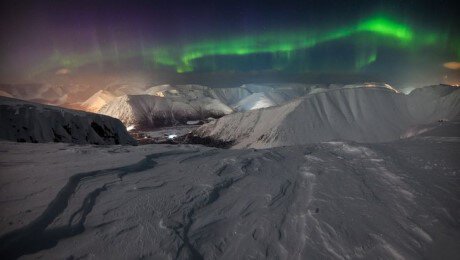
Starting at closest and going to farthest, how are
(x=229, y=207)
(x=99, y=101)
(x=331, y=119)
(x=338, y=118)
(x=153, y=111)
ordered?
(x=229, y=207), (x=331, y=119), (x=338, y=118), (x=153, y=111), (x=99, y=101)

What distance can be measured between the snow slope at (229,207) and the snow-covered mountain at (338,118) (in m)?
35.6

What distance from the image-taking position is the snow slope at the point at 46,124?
82.8 ft

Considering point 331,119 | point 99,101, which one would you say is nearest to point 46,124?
point 331,119

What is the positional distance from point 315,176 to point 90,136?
1243 inches

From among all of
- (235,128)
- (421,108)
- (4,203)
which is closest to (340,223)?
(4,203)

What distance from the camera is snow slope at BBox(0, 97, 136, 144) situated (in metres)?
25.2

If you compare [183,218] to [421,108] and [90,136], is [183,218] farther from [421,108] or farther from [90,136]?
[421,108]

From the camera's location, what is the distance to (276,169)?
25.0 ft

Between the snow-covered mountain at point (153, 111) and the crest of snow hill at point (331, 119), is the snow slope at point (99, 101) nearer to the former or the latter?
the snow-covered mountain at point (153, 111)

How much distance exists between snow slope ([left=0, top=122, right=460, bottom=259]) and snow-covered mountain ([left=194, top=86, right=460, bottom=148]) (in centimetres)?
3557

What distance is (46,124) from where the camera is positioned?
2775 cm

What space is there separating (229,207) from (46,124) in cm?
3014

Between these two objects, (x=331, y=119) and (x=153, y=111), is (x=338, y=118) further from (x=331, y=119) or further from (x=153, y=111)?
(x=153, y=111)

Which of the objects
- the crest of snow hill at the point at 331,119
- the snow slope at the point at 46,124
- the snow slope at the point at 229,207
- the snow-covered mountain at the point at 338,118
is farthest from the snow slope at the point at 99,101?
the snow slope at the point at 229,207
